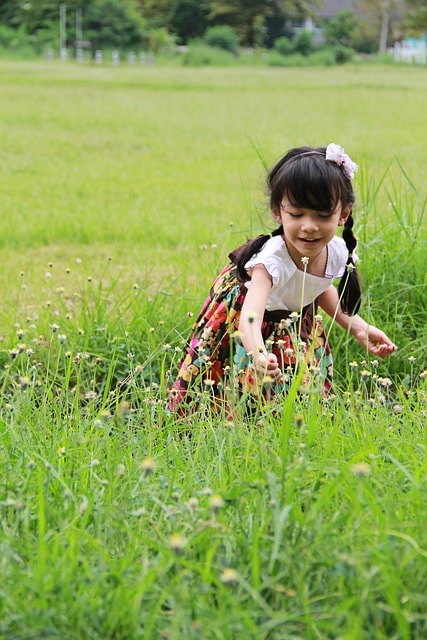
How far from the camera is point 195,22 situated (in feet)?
199

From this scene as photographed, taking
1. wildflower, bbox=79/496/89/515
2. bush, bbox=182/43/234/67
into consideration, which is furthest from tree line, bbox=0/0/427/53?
wildflower, bbox=79/496/89/515

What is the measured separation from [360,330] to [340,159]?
0.63 meters

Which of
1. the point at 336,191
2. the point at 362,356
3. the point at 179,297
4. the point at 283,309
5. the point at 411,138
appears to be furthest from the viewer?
the point at 411,138

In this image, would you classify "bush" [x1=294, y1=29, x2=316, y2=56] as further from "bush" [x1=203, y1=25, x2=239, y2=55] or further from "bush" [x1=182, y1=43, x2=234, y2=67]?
"bush" [x1=182, y1=43, x2=234, y2=67]

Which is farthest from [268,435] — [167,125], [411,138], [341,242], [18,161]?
[167,125]

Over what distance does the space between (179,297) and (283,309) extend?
748 mm

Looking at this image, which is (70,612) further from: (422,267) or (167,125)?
(167,125)

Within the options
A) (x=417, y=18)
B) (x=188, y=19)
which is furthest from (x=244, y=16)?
(x=417, y=18)

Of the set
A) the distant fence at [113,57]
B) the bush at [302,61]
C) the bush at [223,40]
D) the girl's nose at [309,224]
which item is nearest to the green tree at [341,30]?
the bush at [223,40]

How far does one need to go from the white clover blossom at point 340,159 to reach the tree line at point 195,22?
135 feet

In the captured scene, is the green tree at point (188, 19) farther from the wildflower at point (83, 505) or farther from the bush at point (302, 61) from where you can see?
the wildflower at point (83, 505)

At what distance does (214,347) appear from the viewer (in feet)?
11.5

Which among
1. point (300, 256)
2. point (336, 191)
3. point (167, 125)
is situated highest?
point (336, 191)

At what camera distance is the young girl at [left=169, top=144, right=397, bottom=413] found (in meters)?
3.14
